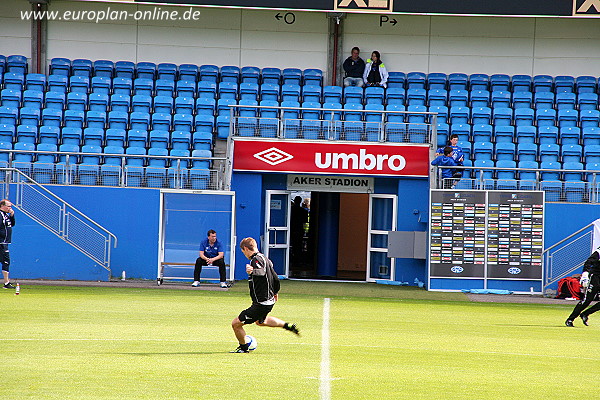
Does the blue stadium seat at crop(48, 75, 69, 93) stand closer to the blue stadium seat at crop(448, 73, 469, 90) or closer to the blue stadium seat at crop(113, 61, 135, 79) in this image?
the blue stadium seat at crop(113, 61, 135, 79)

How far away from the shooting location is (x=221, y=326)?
1345cm

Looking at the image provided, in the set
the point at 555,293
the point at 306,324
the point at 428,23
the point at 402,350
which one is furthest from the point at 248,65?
the point at 402,350

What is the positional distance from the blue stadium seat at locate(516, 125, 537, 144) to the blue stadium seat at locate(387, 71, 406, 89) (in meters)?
4.17

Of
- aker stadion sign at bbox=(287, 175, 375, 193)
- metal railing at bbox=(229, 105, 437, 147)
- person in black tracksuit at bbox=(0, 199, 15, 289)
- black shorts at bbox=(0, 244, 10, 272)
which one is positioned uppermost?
metal railing at bbox=(229, 105, 437, 147)

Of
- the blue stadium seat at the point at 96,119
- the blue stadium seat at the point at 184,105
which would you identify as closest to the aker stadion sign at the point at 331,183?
the blue stadium seat at the point at 184,105

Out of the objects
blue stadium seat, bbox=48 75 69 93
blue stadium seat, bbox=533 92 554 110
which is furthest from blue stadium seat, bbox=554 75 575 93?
blue stadium seat, bbox=48 75 69 93

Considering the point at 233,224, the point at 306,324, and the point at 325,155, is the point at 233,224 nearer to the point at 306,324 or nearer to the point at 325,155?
the point at 325,155

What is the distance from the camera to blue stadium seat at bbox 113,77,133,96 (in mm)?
26141

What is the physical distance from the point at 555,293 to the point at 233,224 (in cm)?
821

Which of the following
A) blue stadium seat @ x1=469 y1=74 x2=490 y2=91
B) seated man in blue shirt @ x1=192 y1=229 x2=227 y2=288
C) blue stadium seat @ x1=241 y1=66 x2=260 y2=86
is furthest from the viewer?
blue stadium seat @ x1=469 y1=74 x2=490 y2=91

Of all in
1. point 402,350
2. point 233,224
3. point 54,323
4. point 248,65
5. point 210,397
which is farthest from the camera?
point 248,65

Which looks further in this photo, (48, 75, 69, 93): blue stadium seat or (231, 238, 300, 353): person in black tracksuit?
(48, 75, 69, 93): blue stadium seat

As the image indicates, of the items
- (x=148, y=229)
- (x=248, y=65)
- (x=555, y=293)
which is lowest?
(x=555, y=293)

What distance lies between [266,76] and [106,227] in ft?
26.5
